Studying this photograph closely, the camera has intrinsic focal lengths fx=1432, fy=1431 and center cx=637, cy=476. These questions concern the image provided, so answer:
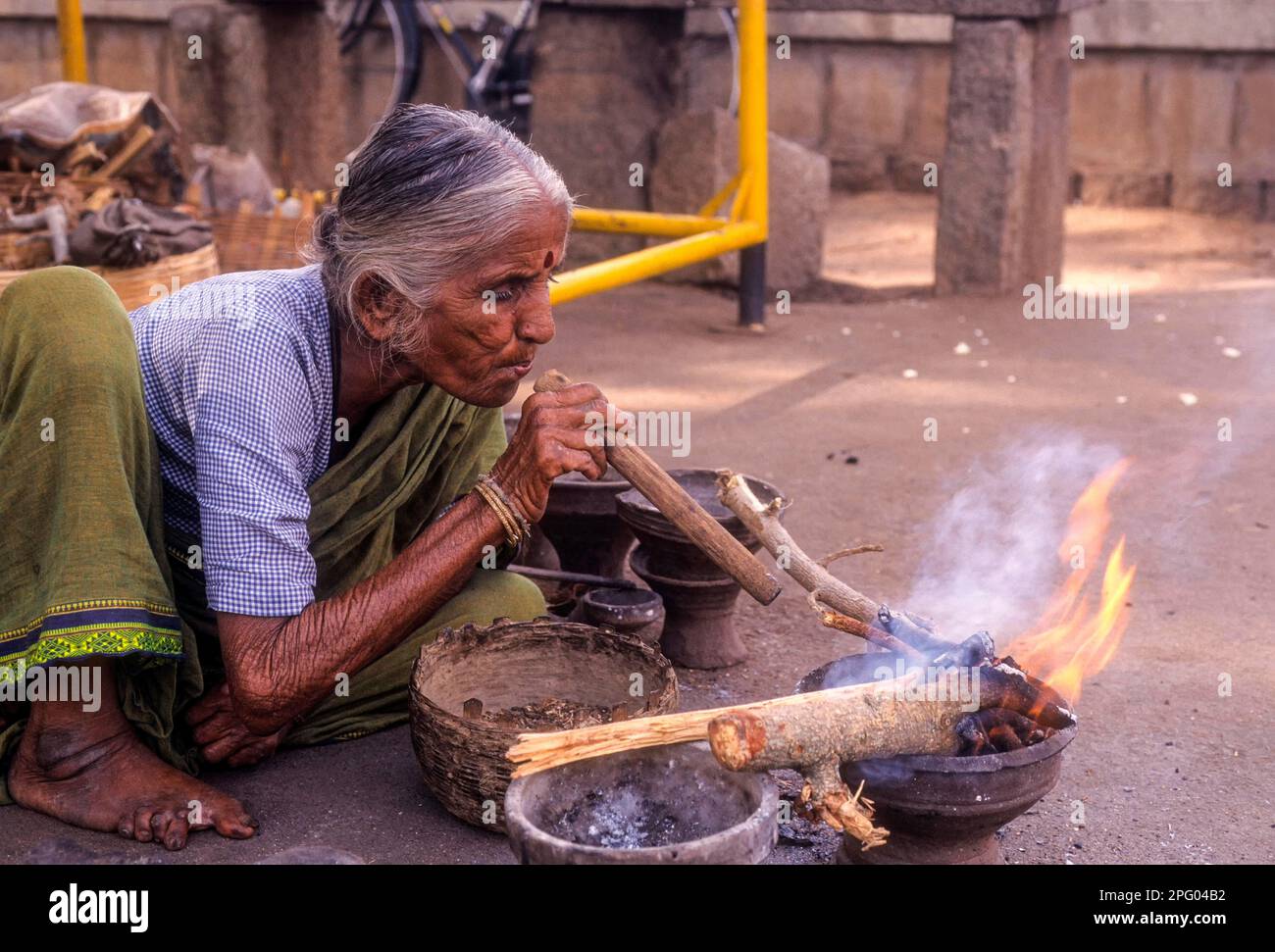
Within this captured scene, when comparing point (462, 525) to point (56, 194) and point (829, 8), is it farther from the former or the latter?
point (829, 8)

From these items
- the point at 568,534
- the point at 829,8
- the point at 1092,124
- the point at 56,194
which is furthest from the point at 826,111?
the point at 568,534

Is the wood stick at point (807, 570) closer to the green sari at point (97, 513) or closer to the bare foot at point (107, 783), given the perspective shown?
the green sari at point (97, 513)

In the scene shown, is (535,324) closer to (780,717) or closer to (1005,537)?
(780,717)

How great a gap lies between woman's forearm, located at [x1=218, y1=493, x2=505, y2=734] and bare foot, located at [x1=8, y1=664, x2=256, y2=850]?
199 millimetres

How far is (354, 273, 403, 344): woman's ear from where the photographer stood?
2.53m

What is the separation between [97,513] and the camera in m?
2.51

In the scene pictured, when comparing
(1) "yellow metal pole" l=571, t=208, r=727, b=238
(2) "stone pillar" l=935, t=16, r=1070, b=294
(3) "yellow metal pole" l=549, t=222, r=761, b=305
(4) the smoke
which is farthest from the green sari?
(2) "stone pillar" l=935, t=16, r=1070, b=294

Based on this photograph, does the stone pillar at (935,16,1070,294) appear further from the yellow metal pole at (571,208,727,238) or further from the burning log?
the burning log

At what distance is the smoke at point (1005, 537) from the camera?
3.81m

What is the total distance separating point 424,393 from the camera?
2.92 m

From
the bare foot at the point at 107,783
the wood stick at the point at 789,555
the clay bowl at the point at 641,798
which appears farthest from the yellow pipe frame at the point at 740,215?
the clay bowl at the point at 641,798

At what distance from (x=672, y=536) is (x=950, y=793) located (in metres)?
1.21

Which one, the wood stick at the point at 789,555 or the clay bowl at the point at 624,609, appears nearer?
the wood stick at the point at 789,555

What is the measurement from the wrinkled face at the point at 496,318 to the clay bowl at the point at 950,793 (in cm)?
93
